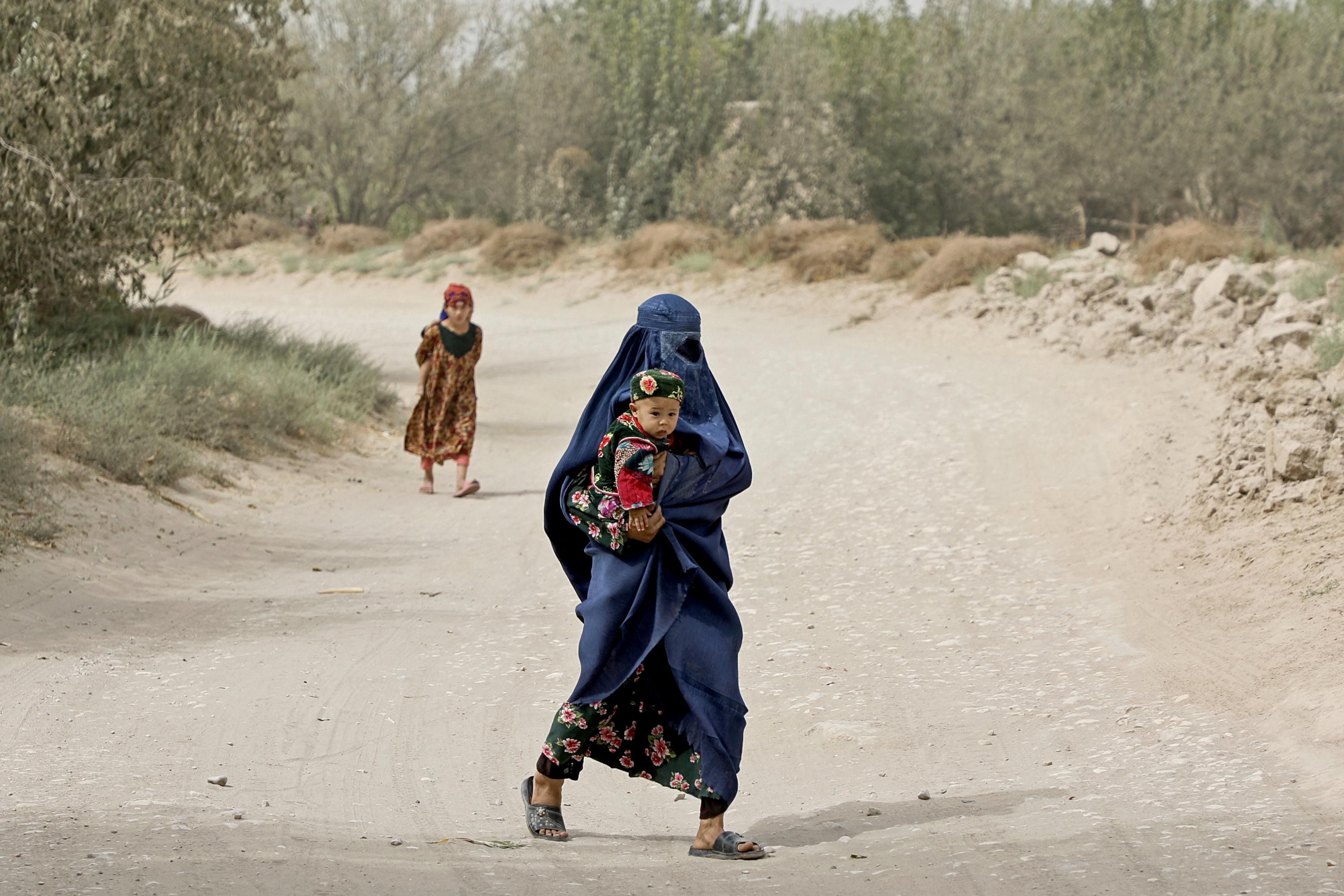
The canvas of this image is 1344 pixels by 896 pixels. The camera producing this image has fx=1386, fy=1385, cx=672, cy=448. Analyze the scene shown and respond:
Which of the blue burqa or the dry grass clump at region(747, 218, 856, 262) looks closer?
the blue burqa

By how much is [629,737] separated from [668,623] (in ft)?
1.35

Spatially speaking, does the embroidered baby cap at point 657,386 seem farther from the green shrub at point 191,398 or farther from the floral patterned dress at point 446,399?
the floral patterned dress at point 446,399

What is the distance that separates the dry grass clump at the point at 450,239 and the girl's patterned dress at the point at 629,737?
27.7m

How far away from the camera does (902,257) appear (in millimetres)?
22000

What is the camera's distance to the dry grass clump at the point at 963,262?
20.2 meters

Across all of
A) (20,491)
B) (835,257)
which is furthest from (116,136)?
(835,257)

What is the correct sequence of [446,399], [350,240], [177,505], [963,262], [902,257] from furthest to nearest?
[350,240], [902,257], [963,262], [446,399], [177,505]

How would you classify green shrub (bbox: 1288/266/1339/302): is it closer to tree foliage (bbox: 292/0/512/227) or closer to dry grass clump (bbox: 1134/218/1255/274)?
dry grass clump (bbox: 1134/218/1255/274)

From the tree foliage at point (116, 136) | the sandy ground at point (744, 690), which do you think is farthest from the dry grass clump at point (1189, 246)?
the tree foliage at point (116, 136)

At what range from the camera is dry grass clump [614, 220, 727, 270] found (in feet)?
86.3

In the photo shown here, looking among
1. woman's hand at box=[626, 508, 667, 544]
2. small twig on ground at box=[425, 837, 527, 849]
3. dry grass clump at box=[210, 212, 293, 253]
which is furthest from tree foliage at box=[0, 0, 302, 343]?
dry grass clump at box=[210, 212, 293, 253]

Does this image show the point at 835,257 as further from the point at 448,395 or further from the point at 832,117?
the point at 448,395

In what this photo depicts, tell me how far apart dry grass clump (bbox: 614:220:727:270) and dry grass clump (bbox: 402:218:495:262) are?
5.18 meters

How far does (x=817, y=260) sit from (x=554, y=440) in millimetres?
10588
